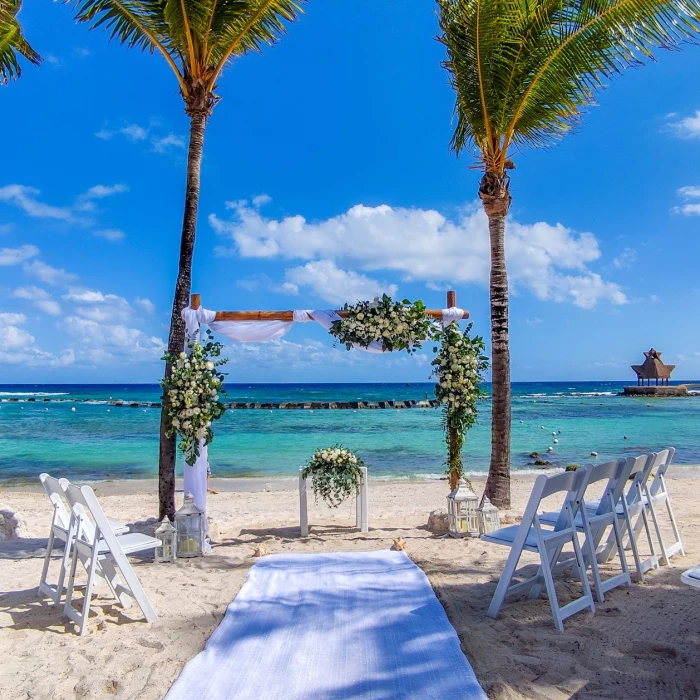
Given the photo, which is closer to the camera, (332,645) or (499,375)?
(332,645)

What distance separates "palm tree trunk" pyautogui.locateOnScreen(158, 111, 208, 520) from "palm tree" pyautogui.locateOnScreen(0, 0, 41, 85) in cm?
289

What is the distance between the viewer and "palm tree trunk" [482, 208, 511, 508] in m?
8.20

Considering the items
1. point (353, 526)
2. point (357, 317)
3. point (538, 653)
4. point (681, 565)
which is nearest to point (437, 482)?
point (353, 526)

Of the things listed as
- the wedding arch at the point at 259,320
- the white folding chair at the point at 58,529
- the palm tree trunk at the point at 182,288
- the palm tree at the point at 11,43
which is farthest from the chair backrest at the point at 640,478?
the palm tree at the point at 11,43

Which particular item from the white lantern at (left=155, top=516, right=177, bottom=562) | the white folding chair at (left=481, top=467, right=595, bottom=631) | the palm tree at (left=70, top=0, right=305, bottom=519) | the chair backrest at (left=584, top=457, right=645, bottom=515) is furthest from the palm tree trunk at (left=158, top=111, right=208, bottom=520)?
the chair backrest at (left=584, top=457, right=645, bottom=515)

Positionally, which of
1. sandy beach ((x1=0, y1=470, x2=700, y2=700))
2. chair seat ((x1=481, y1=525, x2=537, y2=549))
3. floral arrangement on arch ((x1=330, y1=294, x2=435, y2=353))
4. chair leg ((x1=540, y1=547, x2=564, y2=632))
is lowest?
sandy beach ((x1=0, y1=470, x2=700, y2=700))

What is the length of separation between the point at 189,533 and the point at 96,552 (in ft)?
7.33

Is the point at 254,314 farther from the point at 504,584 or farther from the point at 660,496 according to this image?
the point at 660,496

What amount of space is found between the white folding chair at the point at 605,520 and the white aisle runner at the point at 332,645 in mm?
1138

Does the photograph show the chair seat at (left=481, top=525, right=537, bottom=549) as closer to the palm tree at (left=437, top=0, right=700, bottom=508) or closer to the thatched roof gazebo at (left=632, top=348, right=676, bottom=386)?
the palm tree at (left=437, top=0, right=700, bottom=508)

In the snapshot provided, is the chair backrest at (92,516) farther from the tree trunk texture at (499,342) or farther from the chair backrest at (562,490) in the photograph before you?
the tree trunk texture at (499,342)

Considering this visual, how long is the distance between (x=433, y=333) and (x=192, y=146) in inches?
157

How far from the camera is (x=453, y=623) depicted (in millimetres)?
3861

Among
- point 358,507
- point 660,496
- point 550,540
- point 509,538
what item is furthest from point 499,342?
point 550,540
